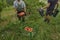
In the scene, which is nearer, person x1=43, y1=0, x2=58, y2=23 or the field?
the field

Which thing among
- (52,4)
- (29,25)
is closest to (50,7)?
(52,4)

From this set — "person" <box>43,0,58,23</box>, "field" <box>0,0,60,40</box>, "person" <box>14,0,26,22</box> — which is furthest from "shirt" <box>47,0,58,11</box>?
"person" <box>14,0,26,22</box>

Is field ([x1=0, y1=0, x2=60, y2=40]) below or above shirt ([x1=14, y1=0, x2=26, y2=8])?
below

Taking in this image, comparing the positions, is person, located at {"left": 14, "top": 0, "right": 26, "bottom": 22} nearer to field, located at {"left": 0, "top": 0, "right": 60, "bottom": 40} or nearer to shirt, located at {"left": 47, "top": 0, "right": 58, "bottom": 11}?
field, located at {"left": 0, "top": 0, "right": 60, "bottom": 40}

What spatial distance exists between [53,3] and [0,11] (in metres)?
0.87

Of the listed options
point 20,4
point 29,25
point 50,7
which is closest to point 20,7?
point 20,4

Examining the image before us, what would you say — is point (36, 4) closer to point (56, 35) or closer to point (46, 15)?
point (46, 15)

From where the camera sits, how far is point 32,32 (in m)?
3.47

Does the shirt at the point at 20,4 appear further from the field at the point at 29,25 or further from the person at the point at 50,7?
the person at the point at 50,7

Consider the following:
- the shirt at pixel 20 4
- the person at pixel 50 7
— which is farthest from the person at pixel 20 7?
the person at pixel 50 7

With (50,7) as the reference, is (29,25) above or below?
below

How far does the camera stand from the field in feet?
11.3

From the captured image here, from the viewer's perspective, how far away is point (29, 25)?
3549 mm

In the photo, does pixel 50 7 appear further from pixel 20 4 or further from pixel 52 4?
pixel 20 4
